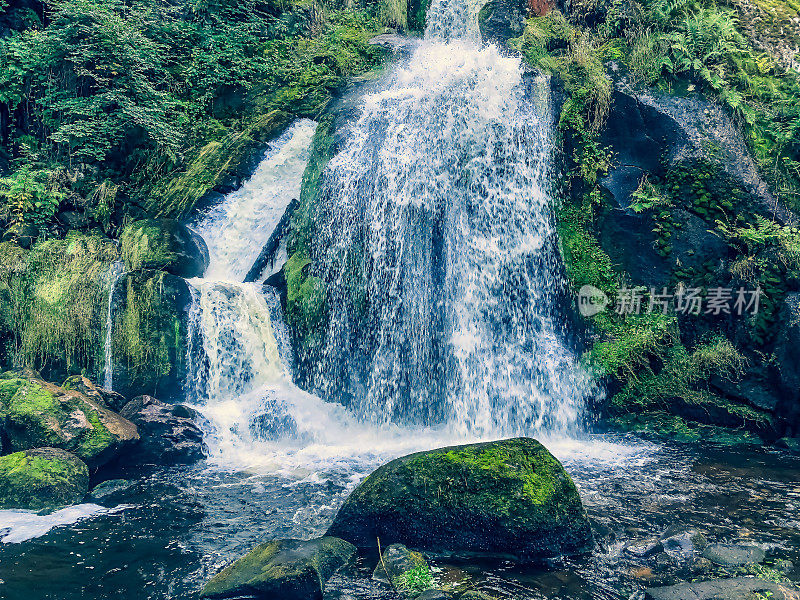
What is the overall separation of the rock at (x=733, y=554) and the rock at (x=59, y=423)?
731 cm

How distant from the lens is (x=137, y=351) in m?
9.19

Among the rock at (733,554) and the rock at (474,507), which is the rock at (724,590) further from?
the rock at (474,507)

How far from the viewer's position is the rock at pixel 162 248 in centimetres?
984

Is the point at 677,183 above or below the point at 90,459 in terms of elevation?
above

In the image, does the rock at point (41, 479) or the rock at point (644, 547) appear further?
the rock at point (41, 479)

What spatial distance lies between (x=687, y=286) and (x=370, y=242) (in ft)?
18.6

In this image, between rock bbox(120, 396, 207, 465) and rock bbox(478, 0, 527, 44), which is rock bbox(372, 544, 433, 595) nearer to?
rock bbox(120, 396, 207, 465)

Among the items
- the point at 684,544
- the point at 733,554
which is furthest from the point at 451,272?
the point at 733,554

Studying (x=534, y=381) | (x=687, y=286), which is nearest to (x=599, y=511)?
(x=534, y=381)

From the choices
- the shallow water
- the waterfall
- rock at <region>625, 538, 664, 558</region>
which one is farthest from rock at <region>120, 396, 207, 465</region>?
rock at <region>625, 538, 664, 558</region>

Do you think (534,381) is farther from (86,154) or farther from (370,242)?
(86,154)

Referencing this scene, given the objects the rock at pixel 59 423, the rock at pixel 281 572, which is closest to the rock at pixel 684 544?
the rock at pixel 281 572

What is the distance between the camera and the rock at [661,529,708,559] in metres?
5.11
